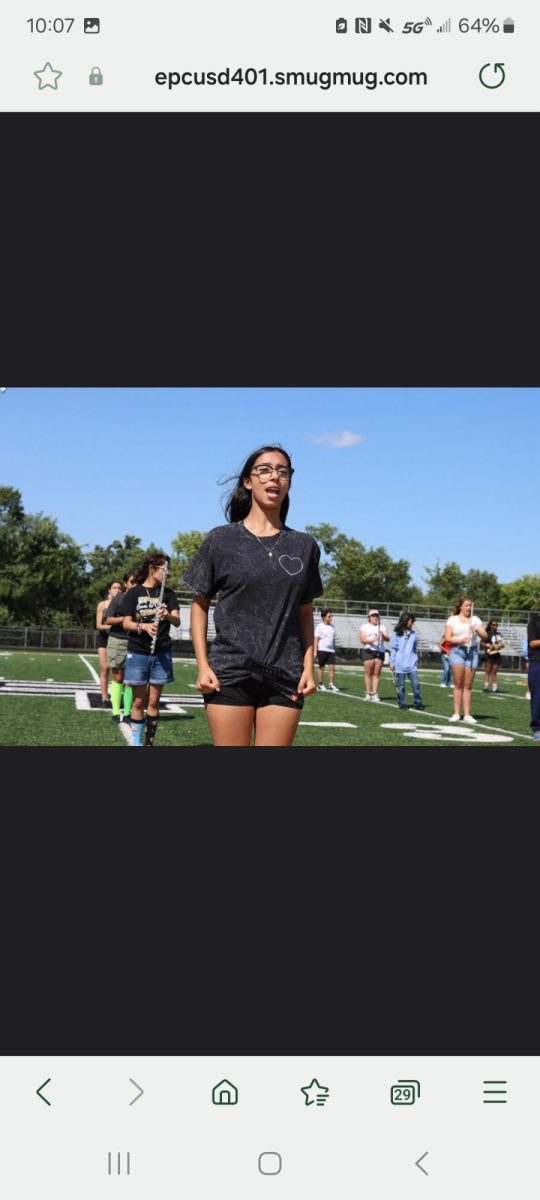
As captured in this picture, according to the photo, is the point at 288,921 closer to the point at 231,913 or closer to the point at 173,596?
the point at 231,913

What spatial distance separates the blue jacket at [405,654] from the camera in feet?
63.9

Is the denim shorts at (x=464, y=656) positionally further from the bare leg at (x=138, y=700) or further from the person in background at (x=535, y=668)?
the bare leg at (x=138, y=700)

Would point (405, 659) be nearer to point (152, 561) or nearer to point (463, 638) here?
point (463, 638)

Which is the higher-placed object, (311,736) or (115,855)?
(115,855)

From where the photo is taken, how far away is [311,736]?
12312mm

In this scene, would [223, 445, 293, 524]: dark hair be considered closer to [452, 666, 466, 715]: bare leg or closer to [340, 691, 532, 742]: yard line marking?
[340, 691, 532, 742]: yard line marking

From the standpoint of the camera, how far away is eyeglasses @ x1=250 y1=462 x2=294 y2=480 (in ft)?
12.4

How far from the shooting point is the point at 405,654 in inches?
777

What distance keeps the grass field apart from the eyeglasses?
6596mm

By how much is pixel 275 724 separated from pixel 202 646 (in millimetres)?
416
